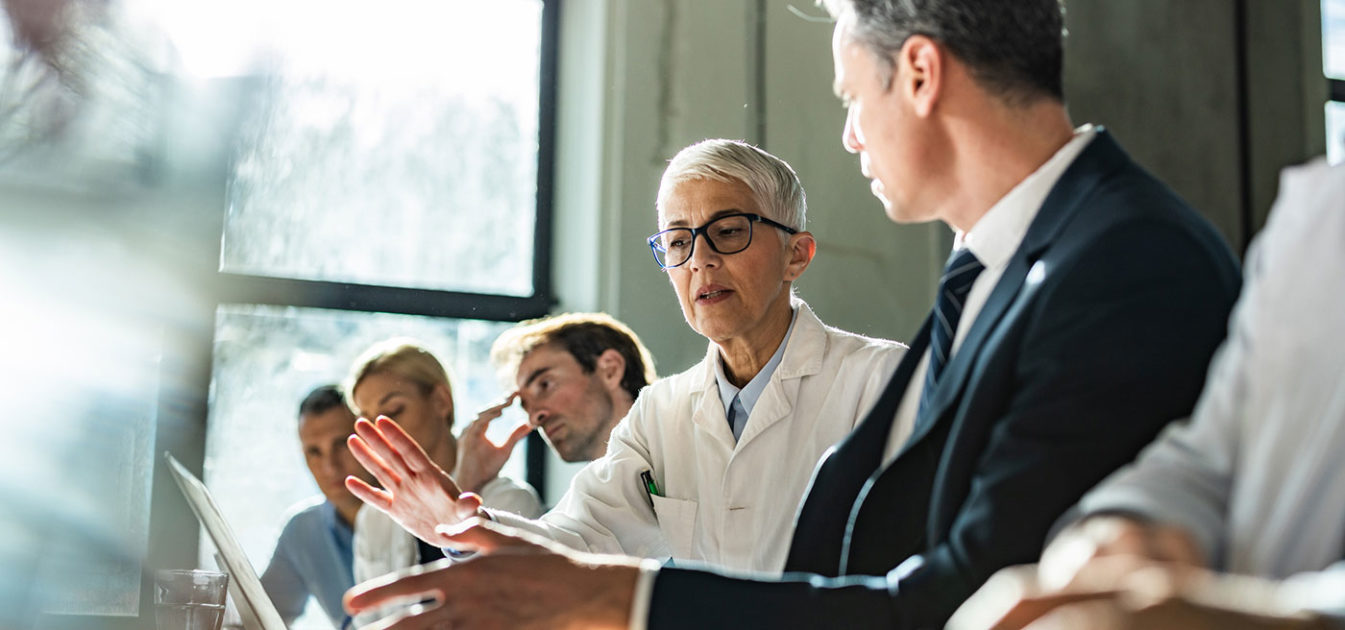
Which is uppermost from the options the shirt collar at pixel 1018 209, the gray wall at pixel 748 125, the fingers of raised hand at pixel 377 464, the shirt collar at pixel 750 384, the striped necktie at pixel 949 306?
the gray wall at pixel 748 125

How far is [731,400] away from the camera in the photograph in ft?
7.23

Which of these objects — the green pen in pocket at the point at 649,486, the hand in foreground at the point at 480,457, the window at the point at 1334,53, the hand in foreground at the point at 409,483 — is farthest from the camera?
the window at the point at 1334,53

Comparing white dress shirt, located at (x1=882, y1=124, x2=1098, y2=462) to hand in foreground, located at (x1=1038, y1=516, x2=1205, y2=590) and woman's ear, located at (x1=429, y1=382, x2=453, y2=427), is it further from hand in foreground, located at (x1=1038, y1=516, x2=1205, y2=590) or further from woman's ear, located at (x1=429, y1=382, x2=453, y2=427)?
woman's ear, located at (x1=429, y1=382, x2=453, y2=427)

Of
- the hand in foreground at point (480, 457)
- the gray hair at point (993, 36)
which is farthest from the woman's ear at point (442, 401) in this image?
the gray hair at point (993, 36)

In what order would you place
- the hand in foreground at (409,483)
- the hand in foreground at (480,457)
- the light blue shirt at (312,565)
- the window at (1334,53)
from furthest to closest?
the window at (1334,53)
the light blue shirt at (312,565)
the hand in foreground at (480,457)
the hand in foreground at (409,483)

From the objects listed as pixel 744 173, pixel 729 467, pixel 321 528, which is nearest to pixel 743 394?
pixel 729 467

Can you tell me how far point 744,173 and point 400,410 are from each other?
1453mm

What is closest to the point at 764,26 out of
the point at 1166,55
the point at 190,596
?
the point at 1166,55

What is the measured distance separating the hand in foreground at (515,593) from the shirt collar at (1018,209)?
51cm

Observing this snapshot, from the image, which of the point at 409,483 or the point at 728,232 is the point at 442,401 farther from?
the point at 409,483

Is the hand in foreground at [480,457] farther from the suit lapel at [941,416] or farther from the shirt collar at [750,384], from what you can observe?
the suit lapel at [941,416]

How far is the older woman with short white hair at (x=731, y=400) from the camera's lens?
6.74 ft

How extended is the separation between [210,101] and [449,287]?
0.86 m

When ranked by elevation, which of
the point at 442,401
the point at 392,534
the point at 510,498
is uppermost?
the point at 442,401
